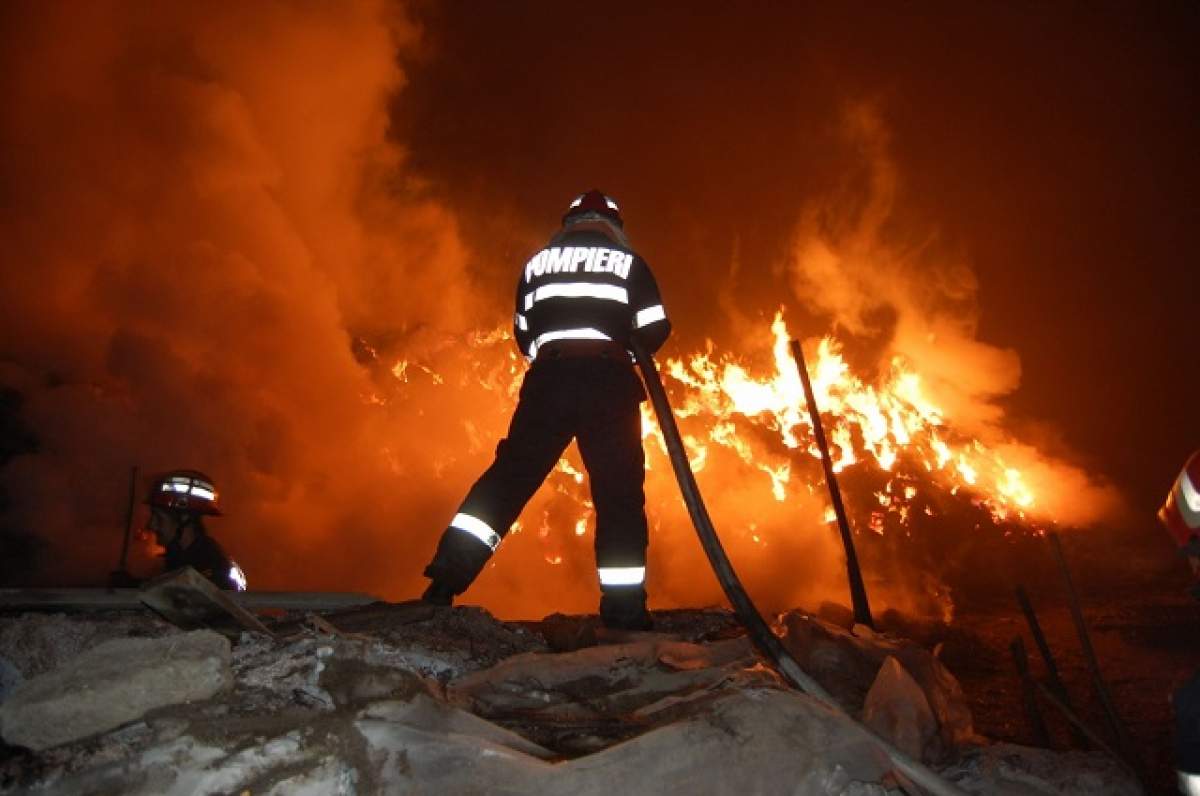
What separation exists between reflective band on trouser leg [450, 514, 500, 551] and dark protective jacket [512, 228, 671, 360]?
91 cm

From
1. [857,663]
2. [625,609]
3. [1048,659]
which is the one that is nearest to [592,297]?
[625,609]

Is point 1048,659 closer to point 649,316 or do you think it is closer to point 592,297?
point 649,316

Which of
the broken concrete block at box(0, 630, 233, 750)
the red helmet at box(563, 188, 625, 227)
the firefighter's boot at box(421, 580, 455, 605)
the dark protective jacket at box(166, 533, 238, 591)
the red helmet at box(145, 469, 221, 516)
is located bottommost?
the broken concrete block at box(0, 630, 233, 750)

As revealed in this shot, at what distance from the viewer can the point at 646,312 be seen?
3.19 metres

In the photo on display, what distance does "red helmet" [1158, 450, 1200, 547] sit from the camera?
1.70 m

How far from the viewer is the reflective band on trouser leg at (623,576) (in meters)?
2.66

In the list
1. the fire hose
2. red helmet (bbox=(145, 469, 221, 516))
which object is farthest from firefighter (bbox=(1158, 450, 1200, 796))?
red helmet (bbox=(145, 469, 221, 516))

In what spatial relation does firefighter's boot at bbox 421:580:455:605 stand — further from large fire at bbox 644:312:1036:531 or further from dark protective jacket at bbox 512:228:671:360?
large fire at bbox 644:312:1036:531

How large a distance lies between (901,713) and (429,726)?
4.28ft

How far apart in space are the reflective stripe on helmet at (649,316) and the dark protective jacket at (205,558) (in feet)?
11.3

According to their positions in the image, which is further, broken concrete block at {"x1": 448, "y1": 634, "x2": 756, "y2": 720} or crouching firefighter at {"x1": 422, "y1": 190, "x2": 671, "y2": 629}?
crouching firefighter at {"x1": 422, "y1": 190, "x2": 671, "y2": 629}

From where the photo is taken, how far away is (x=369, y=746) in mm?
1177

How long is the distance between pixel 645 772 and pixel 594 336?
2.13m

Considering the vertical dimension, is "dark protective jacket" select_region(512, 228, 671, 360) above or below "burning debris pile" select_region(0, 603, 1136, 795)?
above
